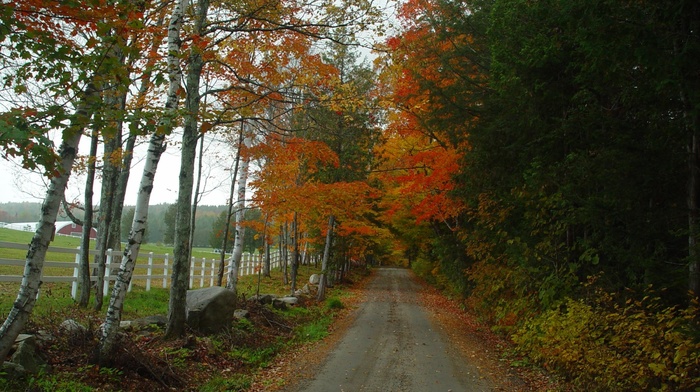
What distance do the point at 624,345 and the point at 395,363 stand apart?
3619 millimetres

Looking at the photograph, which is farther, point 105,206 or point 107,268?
point 107,268

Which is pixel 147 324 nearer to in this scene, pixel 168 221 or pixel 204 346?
pixel 204 346

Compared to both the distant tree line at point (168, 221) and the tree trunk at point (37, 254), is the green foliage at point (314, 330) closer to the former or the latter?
the tree trunk at point (37, 254)

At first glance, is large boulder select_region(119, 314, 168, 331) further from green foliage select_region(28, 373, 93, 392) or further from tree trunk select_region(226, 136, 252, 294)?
tree trunk select_region(226, 136, 252, 294)

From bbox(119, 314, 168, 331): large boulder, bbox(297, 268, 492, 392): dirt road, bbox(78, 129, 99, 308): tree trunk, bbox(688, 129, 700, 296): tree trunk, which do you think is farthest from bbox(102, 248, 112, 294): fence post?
bbox(688, 129, 700, 296): tree trunk

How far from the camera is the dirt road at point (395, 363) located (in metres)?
6.73

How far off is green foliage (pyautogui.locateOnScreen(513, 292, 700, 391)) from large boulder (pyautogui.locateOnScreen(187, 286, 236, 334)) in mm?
5794

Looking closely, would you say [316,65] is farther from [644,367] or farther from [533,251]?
[644,367]

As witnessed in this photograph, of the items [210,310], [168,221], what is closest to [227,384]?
[210,310]

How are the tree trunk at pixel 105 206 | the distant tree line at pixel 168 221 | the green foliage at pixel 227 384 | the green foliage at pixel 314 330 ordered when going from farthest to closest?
the distant tree line at pixel 168 221
the tree trunk at pixel 105 206
the green foliage at pixel 314 330
the green foliage at pixel 227 384

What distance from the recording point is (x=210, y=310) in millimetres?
8930

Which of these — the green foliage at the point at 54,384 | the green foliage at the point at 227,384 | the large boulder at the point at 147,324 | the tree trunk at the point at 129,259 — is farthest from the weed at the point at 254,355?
the green foliage at the point at 54,384

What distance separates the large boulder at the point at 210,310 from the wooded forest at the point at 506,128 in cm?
70

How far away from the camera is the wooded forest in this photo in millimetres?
4617
